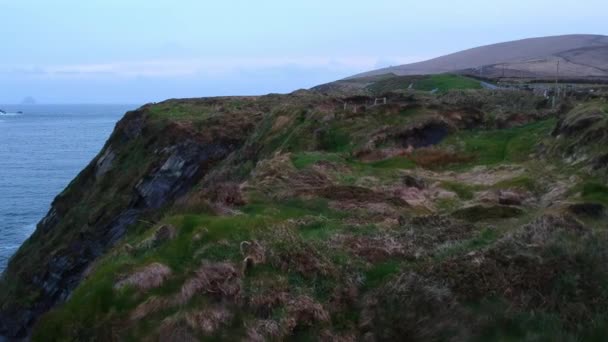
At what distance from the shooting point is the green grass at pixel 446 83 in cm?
6988

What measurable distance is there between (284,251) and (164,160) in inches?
1167

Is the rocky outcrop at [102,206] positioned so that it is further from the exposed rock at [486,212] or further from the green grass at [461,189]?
the exposed rock at [486,212]

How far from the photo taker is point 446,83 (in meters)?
74.9

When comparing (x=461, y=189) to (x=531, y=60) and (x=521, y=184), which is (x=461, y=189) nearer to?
(x=521, y=184)

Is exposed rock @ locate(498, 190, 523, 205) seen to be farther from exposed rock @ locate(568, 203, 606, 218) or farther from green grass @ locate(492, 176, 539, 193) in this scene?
exposed rock @ locate(568, 203, 606, 218)

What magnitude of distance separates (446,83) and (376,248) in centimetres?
6238

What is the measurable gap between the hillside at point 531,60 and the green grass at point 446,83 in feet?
43.1

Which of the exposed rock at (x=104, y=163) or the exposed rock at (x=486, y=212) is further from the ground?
the exposed rock at (x=486, y=212)

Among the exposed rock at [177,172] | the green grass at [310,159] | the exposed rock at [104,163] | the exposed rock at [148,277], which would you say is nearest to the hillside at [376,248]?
the exposed rock at [148,277]

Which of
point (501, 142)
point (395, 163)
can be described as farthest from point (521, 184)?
point (501, 142)

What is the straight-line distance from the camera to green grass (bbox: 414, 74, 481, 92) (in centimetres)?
6988

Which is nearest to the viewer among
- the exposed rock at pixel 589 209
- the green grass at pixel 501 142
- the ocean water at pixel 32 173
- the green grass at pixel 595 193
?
the exposed rock at pixel 589 209

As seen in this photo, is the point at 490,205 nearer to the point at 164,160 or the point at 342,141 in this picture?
the point at 342,141

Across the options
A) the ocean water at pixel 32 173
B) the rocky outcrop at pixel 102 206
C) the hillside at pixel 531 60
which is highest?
the hillside at pixel 531 60
